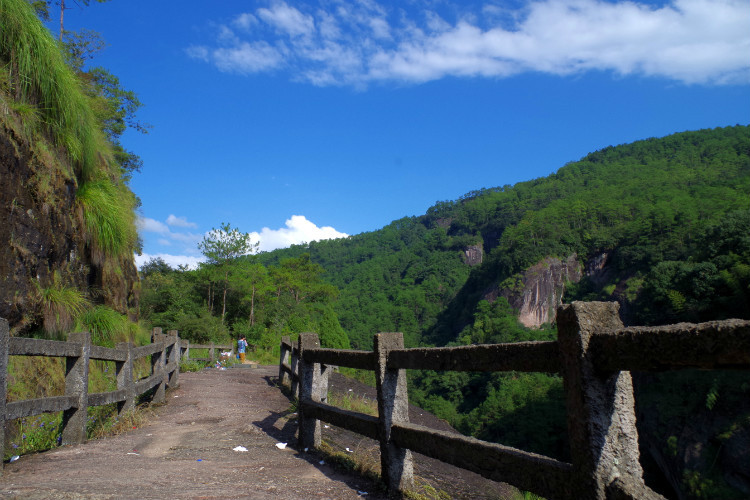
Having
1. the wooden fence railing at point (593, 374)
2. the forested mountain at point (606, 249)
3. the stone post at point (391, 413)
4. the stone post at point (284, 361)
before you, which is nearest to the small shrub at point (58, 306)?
the stone post at point (284, 361)

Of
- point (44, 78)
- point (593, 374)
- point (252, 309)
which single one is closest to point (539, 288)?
point (252, 309)

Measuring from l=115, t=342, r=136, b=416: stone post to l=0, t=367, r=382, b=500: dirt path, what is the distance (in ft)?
1.23

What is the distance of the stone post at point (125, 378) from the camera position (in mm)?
6949

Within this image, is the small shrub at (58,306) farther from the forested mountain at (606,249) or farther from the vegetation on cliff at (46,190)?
the forested mountain at (606,249)

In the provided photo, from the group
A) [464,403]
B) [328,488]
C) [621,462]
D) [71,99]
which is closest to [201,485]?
[328,488]

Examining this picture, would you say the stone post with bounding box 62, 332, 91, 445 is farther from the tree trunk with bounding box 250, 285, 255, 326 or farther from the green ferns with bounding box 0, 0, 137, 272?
the tree trunk with bounding box 250, 285, 255, 326

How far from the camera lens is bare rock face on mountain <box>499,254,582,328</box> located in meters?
116

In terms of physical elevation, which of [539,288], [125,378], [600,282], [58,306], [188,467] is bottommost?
[188,467]

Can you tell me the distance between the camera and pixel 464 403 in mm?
82750

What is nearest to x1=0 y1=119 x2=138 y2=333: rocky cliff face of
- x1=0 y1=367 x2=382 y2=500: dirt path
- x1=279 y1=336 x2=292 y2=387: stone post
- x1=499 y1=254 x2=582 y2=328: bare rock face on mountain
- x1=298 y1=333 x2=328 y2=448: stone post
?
x1=0 y1=367 x2=382 y2=500: dirt path

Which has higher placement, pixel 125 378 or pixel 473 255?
pixel 473 255

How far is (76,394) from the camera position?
543cm

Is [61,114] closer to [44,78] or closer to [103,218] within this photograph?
[44,78]

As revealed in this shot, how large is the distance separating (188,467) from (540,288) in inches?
4748
